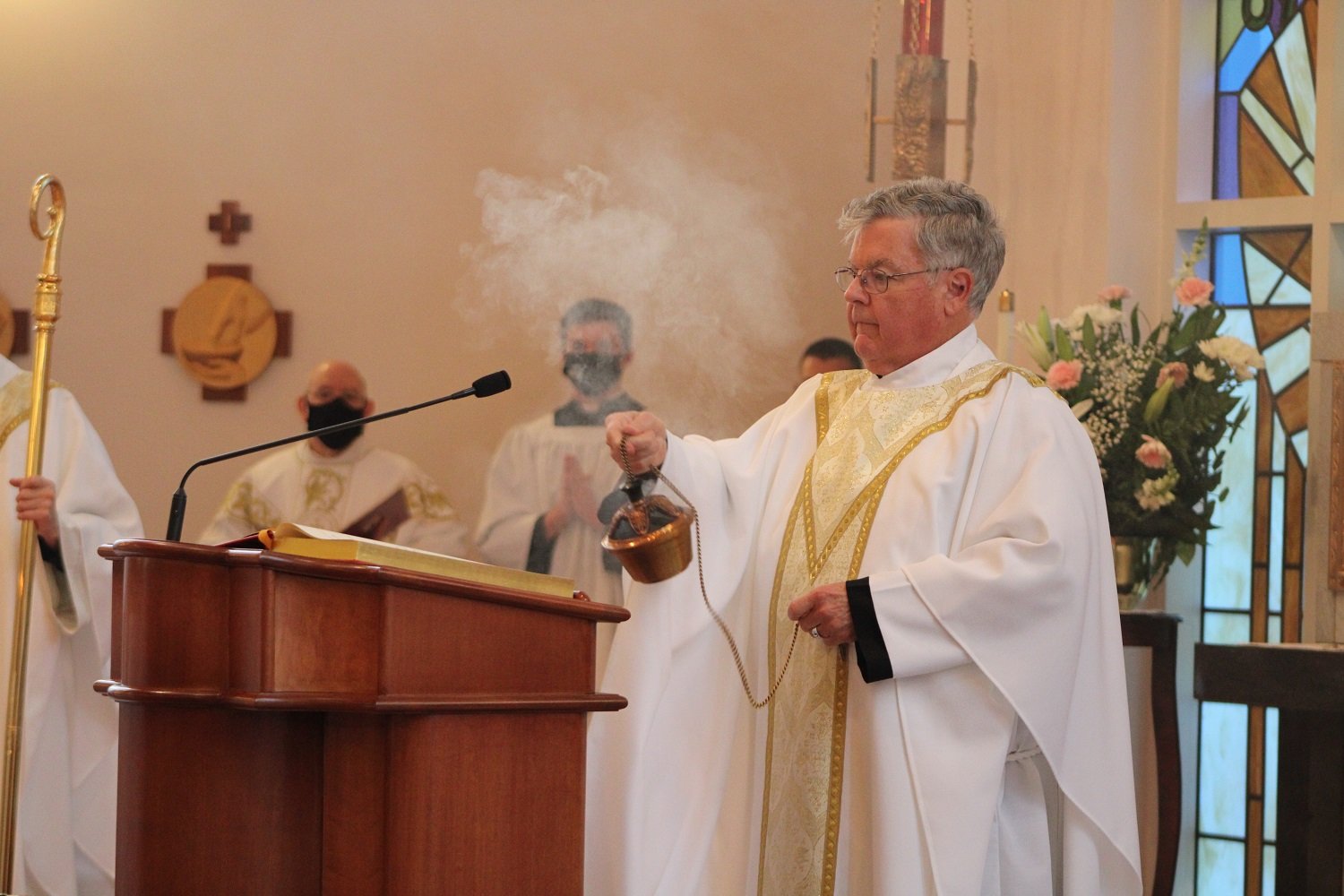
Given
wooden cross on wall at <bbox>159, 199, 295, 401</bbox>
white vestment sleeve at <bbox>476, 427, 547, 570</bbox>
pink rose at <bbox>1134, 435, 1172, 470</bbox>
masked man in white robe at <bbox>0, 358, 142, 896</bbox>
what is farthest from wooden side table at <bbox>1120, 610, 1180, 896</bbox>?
wooden cross on wall at <bbox>159, 199, 295, 401</bbox>

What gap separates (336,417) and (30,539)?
7.24ft

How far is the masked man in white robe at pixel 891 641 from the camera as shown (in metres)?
2.79

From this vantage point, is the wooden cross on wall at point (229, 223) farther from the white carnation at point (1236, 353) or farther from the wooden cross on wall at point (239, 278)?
the white carnation at point (1236, 353)

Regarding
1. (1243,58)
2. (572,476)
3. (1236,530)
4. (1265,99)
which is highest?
(1243,58)

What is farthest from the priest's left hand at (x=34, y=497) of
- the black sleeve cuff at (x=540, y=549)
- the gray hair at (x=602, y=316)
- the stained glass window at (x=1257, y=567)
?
the stained glass window at (x=1257, y=567)

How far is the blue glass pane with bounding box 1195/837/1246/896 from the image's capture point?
17.7 ft

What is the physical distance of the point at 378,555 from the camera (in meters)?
2.02

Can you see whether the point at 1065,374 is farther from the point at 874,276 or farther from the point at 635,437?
the point at 635,437

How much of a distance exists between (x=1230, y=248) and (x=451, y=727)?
4.50m

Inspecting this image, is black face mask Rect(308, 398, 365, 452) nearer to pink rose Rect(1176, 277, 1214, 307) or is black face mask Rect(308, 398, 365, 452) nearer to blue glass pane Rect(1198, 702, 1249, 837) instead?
pink rose Rect(1176, 277, 1214, 307)

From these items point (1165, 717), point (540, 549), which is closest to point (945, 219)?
point (1165, 717)

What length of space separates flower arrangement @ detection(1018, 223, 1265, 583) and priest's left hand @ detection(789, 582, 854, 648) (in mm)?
2145

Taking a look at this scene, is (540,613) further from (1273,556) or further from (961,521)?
(1273,556)

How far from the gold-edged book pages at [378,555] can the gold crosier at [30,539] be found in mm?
2181
